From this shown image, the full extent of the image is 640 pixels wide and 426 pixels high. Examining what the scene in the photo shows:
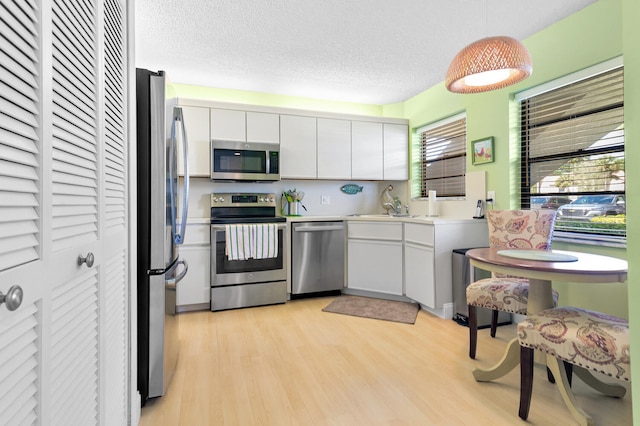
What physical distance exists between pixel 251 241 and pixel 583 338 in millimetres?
2632

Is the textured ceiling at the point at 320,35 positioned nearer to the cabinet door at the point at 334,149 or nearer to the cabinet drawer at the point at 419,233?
the cabinet door at the point at 334,149

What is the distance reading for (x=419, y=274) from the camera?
316 cm

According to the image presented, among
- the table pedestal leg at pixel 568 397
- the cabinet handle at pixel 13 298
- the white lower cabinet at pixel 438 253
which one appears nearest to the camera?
the cabinet handle at pixel 13 298

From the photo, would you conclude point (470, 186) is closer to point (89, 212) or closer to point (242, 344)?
point (242, 344)

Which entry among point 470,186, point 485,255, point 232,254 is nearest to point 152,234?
point 232,254

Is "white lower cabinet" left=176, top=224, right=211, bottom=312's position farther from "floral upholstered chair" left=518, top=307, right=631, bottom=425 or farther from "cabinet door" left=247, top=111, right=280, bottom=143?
"floral upholstered chair" left=518, top=307, right=631, bottom=425

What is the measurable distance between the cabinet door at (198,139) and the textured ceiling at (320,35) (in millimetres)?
412

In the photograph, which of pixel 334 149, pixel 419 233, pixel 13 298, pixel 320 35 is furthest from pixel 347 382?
pixel 334 149

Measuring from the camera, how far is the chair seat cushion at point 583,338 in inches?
51.9

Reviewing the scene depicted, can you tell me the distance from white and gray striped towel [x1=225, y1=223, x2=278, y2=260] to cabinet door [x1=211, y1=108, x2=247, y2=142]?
3.23 feet

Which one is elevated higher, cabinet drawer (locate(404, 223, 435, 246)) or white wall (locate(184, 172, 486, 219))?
white wall (locate(184, 172, 486, 219))

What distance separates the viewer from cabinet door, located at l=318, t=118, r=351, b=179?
392 centimetres

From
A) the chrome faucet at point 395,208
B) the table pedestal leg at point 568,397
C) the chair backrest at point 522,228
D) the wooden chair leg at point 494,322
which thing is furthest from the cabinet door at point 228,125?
the table pedestal leg at point 568,397

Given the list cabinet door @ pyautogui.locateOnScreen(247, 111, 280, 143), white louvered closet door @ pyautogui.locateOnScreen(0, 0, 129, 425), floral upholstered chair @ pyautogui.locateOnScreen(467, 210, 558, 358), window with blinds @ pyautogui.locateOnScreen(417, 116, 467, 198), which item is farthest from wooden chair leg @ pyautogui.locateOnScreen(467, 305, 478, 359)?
cabinet door @ pyautogui.locateOnScreen(247, 111, 280, 143)
